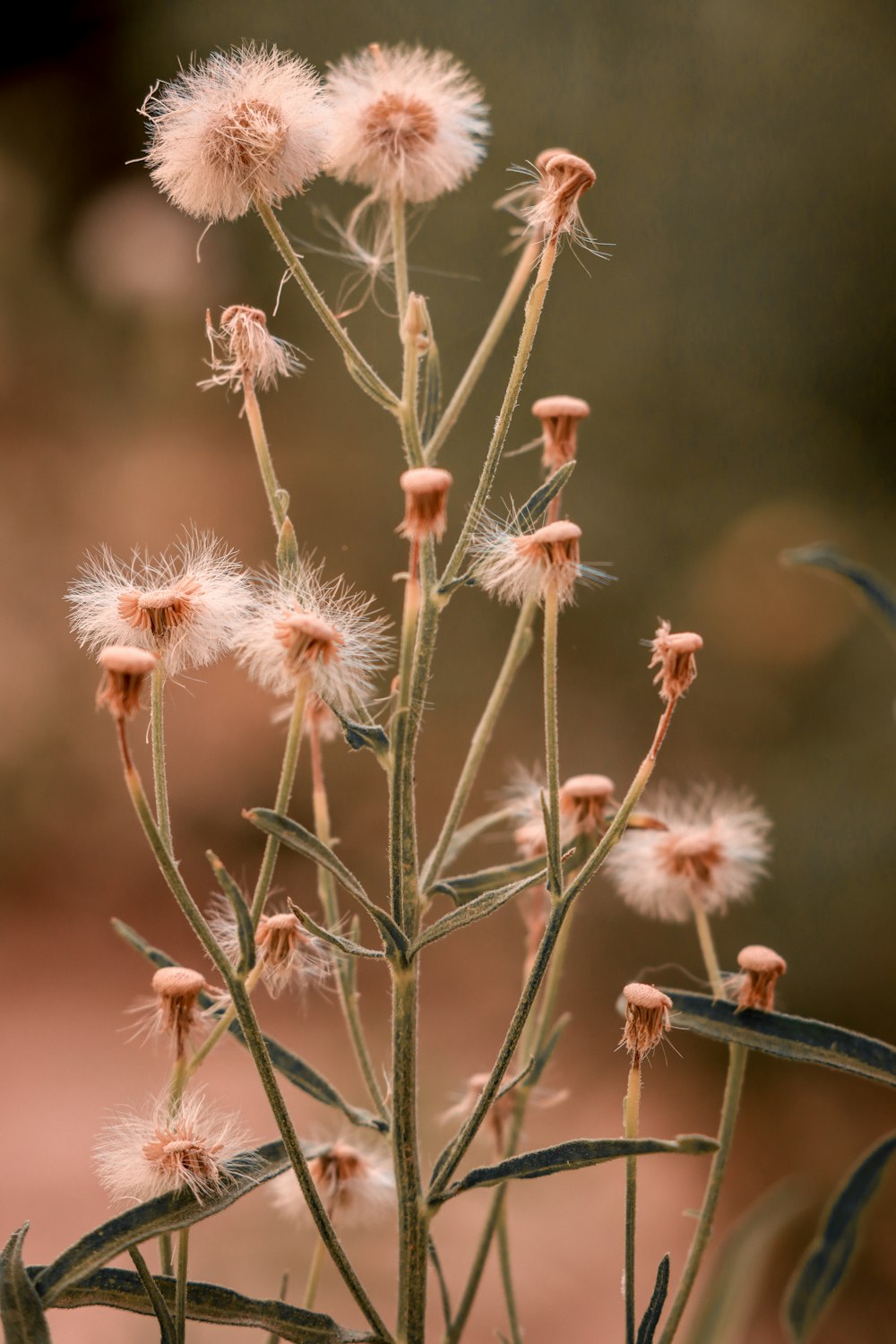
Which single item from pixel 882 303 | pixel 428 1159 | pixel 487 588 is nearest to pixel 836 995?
pixel 428 1159

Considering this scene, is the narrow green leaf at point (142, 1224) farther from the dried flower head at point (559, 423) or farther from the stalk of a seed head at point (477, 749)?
the dried flower head at point (559, 423)

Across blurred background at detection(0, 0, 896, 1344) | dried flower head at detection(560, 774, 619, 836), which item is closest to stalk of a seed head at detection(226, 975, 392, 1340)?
dried flower head at detection(560, 774, 619, 836)

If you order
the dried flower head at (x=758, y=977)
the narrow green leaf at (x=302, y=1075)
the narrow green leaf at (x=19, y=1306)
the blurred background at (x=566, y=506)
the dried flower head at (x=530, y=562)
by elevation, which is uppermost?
the blurred background at (x=566, y=506)

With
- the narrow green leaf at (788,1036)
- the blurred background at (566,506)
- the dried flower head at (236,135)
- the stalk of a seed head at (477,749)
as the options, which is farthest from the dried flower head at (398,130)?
the blurred background at (566,506)

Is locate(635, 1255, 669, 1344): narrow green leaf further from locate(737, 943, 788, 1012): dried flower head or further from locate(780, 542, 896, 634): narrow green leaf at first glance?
locate(780, 542, 896, 634): narrow green leaf

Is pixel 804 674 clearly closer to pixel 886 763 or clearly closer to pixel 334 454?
pixel 886 763

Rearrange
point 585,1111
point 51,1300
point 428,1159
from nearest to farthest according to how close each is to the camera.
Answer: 1. point 51,1300
2. point 428,1159
3. point 585,1111
